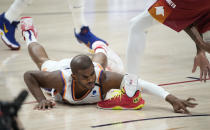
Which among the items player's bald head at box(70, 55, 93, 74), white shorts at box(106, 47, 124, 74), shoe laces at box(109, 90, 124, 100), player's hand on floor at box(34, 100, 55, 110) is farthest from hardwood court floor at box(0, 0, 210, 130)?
player's bald head at box(70, 55, 93, 74)

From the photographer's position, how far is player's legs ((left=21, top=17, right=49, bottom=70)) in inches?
174

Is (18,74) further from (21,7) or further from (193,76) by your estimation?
(193,76)

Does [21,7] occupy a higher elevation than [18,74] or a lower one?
higher

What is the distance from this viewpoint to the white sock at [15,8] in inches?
220

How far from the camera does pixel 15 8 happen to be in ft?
18.4

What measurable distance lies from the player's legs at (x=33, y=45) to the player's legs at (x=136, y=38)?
3.58ft

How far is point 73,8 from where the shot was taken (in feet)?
17.6

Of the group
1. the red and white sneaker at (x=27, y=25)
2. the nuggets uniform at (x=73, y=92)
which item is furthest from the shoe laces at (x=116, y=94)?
the red and white sneaker at (x=27, y=25)

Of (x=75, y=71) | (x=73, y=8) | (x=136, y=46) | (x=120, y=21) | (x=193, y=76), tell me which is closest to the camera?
(x=75, y=71)

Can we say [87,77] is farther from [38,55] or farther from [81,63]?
[38,55]

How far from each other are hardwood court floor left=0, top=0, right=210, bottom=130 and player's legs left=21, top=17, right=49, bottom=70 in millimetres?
291

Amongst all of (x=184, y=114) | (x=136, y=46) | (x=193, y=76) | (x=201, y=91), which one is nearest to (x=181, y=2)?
(x=136, y=46)

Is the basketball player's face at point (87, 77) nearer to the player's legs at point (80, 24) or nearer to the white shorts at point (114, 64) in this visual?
the white shorts at point (114, 64)

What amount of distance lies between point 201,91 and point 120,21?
435 centimetres
